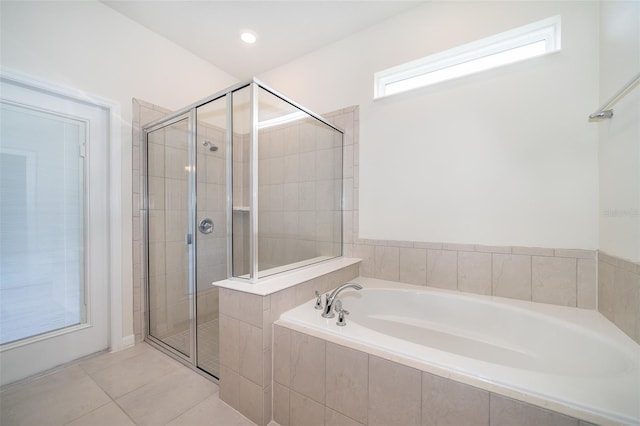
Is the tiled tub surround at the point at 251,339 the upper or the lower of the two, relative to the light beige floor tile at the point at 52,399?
upper

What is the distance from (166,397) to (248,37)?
288cm

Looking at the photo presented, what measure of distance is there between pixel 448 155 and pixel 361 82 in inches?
41.2

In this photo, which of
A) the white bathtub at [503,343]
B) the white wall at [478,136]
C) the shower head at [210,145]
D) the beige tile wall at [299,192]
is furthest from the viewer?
the shower head at [210,145]

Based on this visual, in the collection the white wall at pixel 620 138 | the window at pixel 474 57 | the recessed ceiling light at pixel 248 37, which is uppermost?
the recessed ceiling light at pixel 248 37

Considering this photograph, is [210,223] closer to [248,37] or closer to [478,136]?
[248,37]

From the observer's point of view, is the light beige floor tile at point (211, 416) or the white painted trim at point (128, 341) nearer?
the light beige floor tile at point (211, 416)

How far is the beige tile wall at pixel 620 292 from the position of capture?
1113 millimetres

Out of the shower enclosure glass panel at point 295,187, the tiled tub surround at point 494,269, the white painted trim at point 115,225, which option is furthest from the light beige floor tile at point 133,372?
the tiled tub surround at point 494,269

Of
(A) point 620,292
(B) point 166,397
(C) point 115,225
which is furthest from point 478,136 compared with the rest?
(C) point 115,225

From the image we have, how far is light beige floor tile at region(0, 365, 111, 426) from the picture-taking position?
4.30 ft

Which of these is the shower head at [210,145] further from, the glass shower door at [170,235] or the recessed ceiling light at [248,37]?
the recessed ceiling light at [248,37]

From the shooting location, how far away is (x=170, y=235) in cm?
210

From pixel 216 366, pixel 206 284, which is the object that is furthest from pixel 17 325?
pixel 216 366

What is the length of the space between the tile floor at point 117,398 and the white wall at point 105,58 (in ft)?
1.34
